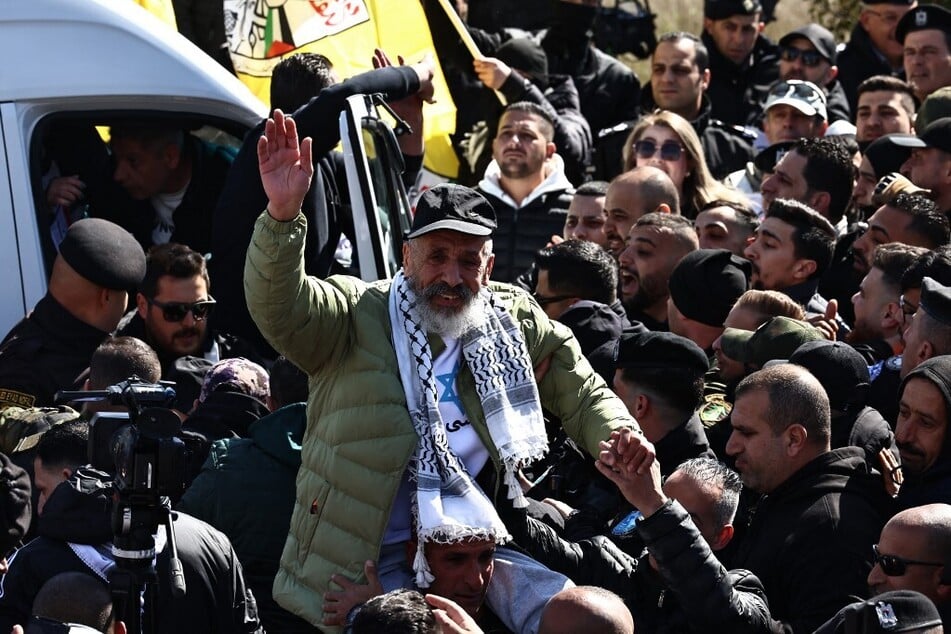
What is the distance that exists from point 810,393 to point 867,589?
0.72 meters

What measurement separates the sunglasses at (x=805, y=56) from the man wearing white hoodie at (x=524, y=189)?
2492mm

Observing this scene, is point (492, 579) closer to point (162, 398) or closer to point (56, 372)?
point (162, 398)

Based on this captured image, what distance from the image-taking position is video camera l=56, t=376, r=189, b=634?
453 cm

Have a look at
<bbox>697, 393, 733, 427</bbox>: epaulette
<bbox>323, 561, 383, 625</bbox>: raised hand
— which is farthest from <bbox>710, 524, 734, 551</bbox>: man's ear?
<bbox>323, 561, 383, 625</bbox>: raised hand

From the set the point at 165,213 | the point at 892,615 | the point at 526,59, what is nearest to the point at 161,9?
the point at 165,213

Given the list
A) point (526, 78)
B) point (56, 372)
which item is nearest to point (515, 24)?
point (526, 78)

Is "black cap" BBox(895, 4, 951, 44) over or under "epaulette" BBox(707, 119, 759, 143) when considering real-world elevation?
over

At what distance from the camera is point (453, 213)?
517 centimetres

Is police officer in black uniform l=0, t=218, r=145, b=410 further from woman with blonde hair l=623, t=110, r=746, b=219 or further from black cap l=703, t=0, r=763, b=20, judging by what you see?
black cap l=703, t=0, r=763, b=20

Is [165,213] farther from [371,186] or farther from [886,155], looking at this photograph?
[886,155]

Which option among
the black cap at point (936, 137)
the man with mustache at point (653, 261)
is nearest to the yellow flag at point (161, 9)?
the man with mustache at point (653, 261)

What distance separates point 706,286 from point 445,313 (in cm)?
232

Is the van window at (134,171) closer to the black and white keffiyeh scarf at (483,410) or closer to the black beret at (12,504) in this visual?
the black beret at (12,504)

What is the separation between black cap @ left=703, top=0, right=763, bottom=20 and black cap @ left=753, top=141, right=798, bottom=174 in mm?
2238
